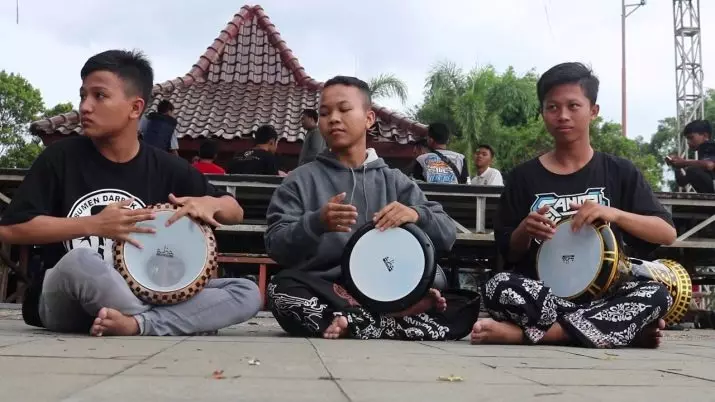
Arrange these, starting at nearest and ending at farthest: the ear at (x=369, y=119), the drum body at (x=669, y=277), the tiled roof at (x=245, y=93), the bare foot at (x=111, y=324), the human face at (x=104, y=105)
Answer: the bare foot at (x=111, y=324) → the human face at (x=104, y=105) → the drum body at (x=669, y=277) → the ear at (x=369, y=119) → the tiled roof at (x=245, y=93)

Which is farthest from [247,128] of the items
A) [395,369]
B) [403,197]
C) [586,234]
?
[395,369]

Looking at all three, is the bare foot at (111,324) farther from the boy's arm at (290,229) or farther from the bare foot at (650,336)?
the bare foot at (650,336)

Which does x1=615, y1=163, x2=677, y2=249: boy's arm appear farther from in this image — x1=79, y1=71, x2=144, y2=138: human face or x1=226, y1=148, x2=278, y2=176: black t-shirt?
x1=226, y1=148, x2=278, y2=176: black t-shirt

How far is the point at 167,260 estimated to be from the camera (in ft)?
10.7

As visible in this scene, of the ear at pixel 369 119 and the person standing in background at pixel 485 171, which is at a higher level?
the person standing in background at pixel 485 171

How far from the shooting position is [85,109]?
339 centimetres

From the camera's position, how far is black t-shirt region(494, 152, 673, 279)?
362 cm


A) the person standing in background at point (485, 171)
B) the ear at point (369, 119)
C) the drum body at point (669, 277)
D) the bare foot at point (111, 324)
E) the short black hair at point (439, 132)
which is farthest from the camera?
the person standing in background at point (485, 171)

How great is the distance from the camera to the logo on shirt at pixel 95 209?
3.33m

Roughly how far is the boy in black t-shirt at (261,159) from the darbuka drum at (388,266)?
4.73 meters

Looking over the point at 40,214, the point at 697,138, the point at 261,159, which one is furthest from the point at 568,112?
the point at 697,138

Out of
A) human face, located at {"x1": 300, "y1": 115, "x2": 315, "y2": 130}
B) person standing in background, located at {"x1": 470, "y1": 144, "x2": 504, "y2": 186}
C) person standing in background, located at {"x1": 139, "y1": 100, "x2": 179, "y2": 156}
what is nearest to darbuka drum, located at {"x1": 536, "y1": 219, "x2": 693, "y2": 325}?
human face, located at {"x1": 300, "y1": 115, "x2": 315, "y2": 130}

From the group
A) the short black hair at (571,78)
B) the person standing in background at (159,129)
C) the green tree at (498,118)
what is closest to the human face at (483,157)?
the person standing in background at (159,129)

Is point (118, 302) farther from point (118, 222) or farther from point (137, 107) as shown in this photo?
point (137, 107)
